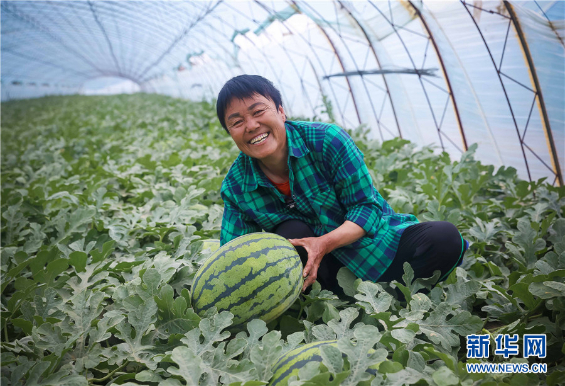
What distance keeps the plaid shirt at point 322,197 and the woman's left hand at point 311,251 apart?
0.23 meters

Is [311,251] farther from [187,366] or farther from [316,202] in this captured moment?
[187,366]

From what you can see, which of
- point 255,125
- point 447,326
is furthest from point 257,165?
point 447,326

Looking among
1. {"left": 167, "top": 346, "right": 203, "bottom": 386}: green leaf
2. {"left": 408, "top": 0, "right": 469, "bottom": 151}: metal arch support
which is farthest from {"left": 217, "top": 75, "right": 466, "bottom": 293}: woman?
{"left": 408, "top": 0, "right": 469, "bottom": 151}: metal arch support

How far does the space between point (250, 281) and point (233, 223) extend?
54 cm

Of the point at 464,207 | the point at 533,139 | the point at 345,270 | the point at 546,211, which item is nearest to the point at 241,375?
the point at 345,270

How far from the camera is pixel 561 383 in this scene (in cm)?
129

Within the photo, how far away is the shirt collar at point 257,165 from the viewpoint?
2.00 meters

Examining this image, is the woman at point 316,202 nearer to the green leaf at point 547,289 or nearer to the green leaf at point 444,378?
the green leaf at point 547,289

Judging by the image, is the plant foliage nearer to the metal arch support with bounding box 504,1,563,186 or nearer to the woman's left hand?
the woman's left hand

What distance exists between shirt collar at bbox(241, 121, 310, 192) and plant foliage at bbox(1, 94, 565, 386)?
51 centimetres

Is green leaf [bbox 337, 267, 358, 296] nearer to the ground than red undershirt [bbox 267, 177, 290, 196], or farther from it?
nearer to the ground

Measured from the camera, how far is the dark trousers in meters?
1.99

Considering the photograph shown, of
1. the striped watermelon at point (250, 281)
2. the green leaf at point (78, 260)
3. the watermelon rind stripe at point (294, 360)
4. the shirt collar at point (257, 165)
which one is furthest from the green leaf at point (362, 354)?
the green leaf at point (78, 260)

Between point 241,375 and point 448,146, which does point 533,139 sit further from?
point 241,375
